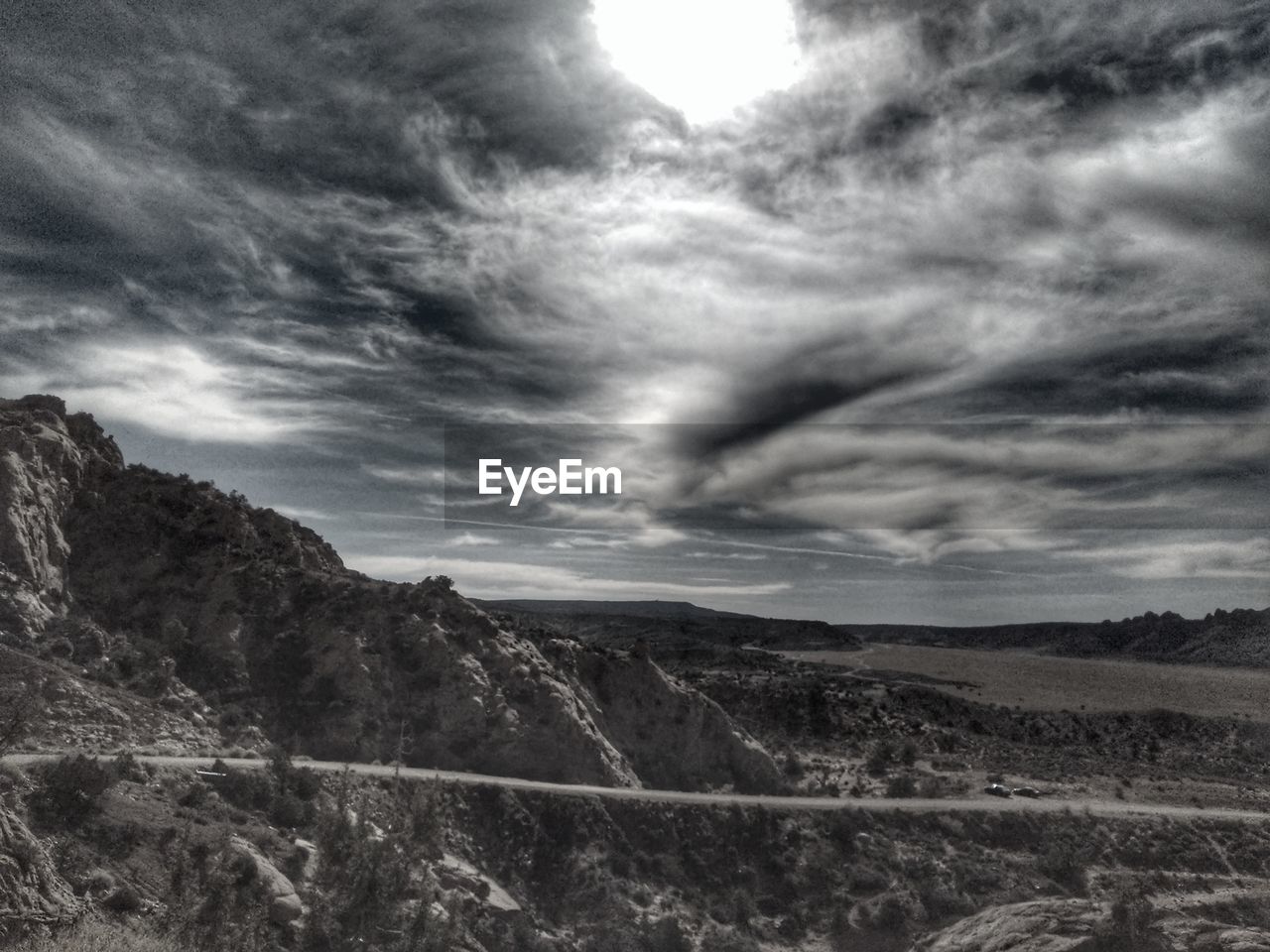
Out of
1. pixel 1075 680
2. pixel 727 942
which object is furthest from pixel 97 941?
pixel 1075 680

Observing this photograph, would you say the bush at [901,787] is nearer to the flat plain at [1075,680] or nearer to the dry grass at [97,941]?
the dry grass at [97,941]

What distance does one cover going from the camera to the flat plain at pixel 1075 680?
99.5m

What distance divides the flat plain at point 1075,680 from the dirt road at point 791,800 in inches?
2325

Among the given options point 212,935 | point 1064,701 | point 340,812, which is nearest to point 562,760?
point 340,812

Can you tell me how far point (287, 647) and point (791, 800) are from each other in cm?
2424

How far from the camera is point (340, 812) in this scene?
22.1 meters

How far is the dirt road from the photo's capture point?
98.1ft

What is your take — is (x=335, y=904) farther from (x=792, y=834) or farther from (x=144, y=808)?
(x=792, y=834)

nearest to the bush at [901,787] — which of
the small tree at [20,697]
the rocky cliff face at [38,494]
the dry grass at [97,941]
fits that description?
the dry grass at [97,941]

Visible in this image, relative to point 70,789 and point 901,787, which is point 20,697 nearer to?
point 70,789

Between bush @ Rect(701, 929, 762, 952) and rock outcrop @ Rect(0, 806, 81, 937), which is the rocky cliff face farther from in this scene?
bush @ Rect(701, 929, 762, 952)

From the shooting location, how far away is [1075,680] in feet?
426

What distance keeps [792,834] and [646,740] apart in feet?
37.9

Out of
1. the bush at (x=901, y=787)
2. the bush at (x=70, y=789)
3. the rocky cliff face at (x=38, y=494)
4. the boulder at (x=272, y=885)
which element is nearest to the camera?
the bush at (x=70, y=789)
